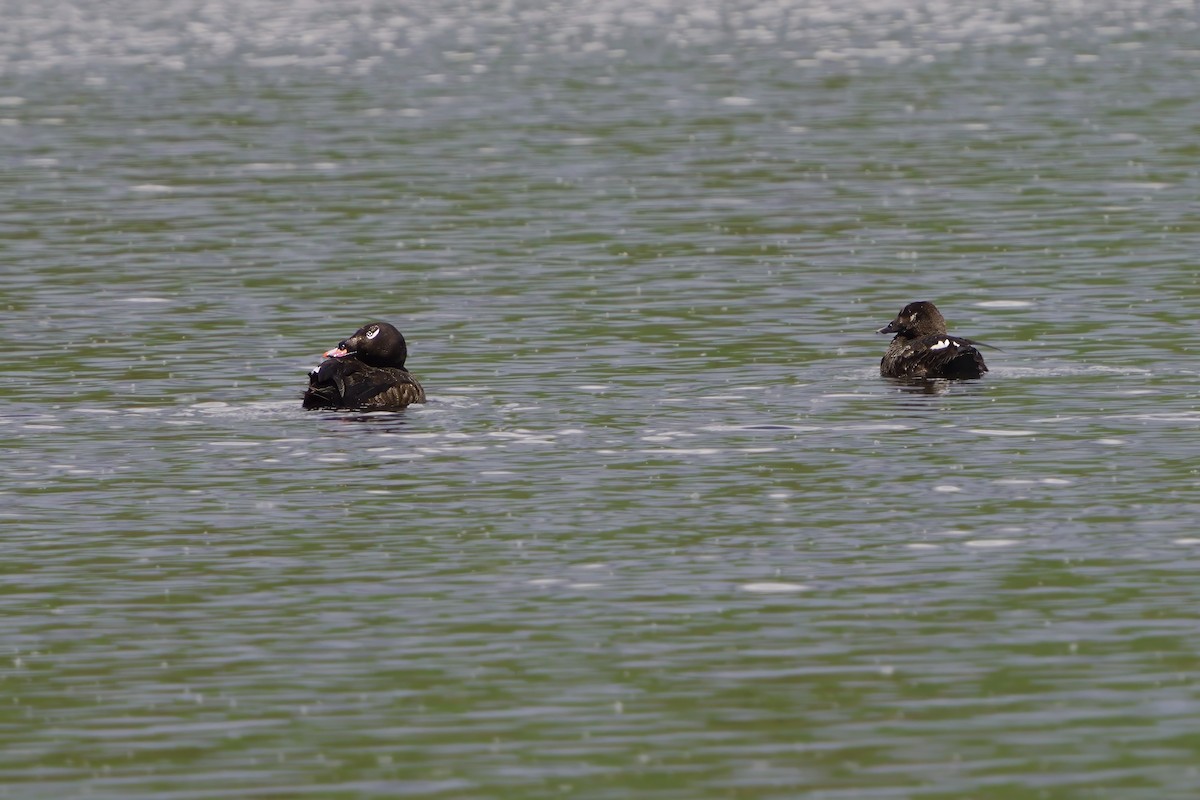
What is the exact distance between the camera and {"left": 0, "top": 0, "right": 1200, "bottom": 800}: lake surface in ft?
43.8

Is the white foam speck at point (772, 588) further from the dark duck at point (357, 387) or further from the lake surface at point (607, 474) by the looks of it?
the dark duck at point (357, 387)

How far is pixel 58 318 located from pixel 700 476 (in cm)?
1242

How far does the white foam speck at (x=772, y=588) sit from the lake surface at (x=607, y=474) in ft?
0.13

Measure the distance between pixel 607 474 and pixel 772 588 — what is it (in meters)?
4.00

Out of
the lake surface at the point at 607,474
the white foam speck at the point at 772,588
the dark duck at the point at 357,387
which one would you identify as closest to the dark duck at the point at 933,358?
the lake surface at the point at 607,474

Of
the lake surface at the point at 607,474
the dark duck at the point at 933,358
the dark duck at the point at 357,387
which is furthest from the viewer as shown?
the dark duck at the point at 933,358

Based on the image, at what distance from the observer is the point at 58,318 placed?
99.4 ft

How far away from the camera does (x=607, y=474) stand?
789 inches

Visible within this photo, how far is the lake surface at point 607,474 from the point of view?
13.4 metres

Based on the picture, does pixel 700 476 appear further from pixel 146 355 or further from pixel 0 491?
pixel 146 355

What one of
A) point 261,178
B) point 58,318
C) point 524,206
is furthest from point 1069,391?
point 261,178

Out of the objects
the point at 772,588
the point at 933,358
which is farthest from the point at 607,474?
the point at 933,358

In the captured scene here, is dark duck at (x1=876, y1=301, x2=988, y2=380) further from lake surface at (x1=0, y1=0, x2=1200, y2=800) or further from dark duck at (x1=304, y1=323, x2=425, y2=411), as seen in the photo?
dark duck at (x1=304, y1=323, x2=425, y2=411)

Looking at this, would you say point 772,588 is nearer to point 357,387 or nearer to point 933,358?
point 357,387
